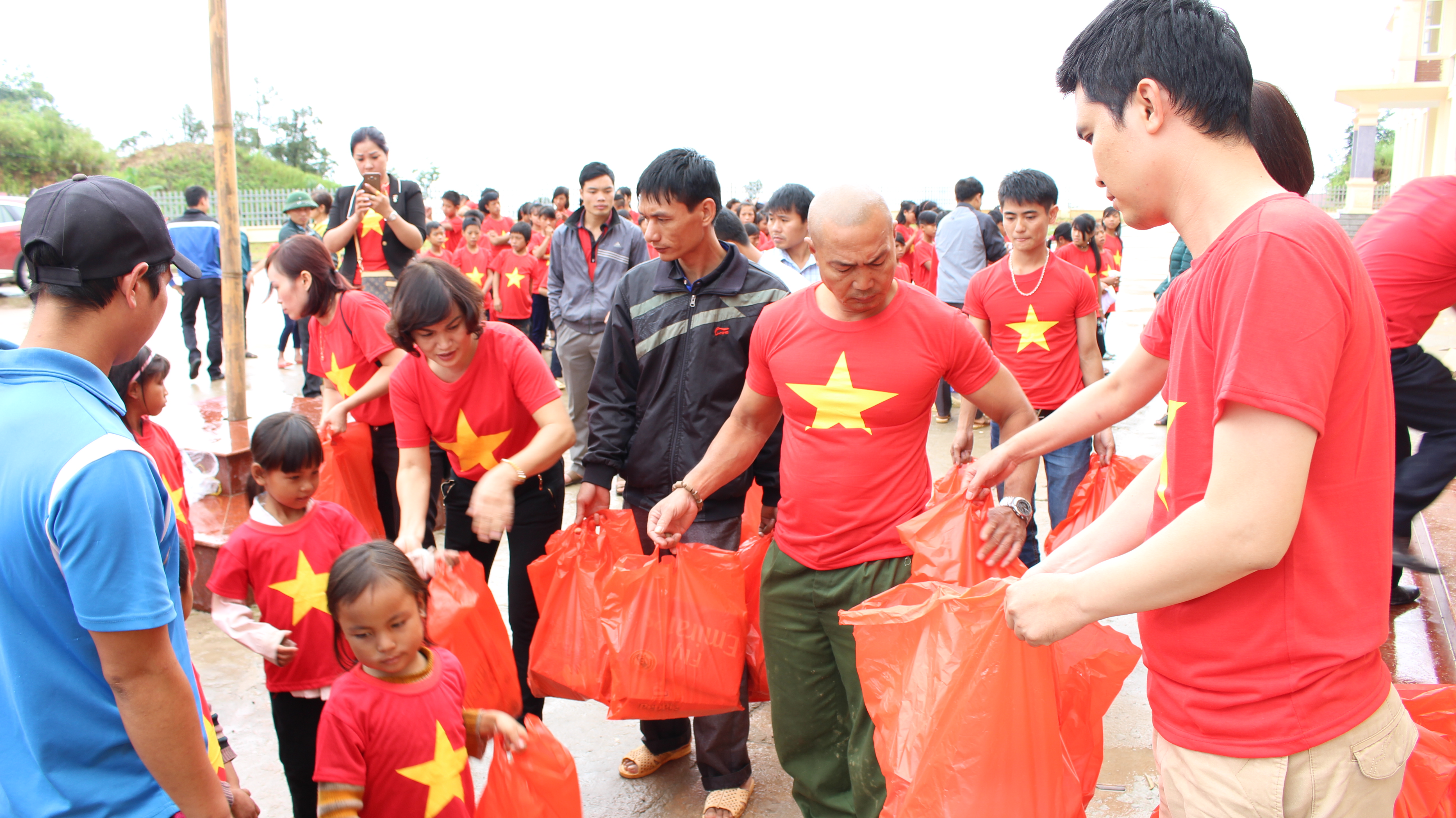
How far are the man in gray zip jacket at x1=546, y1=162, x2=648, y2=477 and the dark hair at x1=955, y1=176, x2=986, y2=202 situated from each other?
9.36 ft

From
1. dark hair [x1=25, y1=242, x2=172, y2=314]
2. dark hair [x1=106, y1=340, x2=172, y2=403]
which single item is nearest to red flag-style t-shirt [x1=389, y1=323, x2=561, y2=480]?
dark hair [x1=106, y1=340, x2=172, y2=403]

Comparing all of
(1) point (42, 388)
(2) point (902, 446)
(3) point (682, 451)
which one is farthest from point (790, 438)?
(1) point (42, 388)

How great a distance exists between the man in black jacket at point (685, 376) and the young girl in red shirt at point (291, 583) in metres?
0.84

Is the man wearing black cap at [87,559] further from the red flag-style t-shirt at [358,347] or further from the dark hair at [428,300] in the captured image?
the red flag-style t-shirt at [358,347]

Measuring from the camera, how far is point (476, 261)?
10570 millimetres

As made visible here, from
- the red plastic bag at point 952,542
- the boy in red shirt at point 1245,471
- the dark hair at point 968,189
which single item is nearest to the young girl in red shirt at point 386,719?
the red plastic bag at point 952,542

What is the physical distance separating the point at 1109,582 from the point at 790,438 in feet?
4.56

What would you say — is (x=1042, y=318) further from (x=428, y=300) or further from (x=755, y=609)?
(x=428, y=300)

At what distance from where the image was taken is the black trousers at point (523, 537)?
3.19 meters

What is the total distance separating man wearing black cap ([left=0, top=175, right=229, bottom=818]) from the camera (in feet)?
4.25

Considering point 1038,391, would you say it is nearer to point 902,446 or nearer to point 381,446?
point 902,446

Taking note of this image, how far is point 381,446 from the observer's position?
161 inches

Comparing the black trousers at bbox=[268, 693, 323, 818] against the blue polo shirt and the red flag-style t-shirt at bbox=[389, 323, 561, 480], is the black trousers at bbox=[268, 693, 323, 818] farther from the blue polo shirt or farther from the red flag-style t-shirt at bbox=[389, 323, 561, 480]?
the blue polo shirt

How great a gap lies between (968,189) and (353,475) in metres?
5.68
